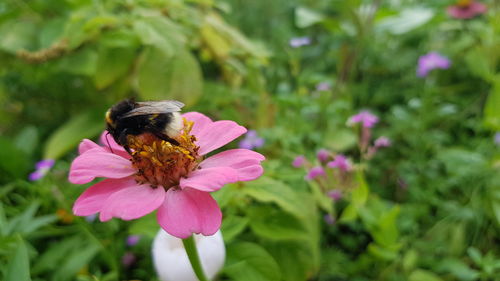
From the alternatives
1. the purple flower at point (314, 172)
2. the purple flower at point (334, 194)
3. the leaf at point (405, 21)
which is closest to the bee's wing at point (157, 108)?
the purple flower at point (314, 172)

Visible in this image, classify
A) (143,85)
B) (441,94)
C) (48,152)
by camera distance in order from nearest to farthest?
(143,85) < (48,152) < (441,94)

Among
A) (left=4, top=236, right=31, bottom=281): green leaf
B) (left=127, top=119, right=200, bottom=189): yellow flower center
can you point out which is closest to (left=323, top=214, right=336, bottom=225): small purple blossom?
(left=127, top=119, right=200, bottom=189): yellow flower center

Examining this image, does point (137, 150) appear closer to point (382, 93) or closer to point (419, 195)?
point (419, 195)

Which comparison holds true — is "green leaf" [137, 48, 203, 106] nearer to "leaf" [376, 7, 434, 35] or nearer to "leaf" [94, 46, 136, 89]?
"leaf" [94, 46, 136, 89]

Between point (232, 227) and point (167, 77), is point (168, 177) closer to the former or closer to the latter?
point (232, 227)

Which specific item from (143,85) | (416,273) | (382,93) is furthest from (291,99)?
(382,93)

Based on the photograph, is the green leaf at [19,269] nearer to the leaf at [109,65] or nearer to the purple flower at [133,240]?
the purple flower at [133,240]

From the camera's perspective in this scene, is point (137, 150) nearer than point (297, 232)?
Yes
